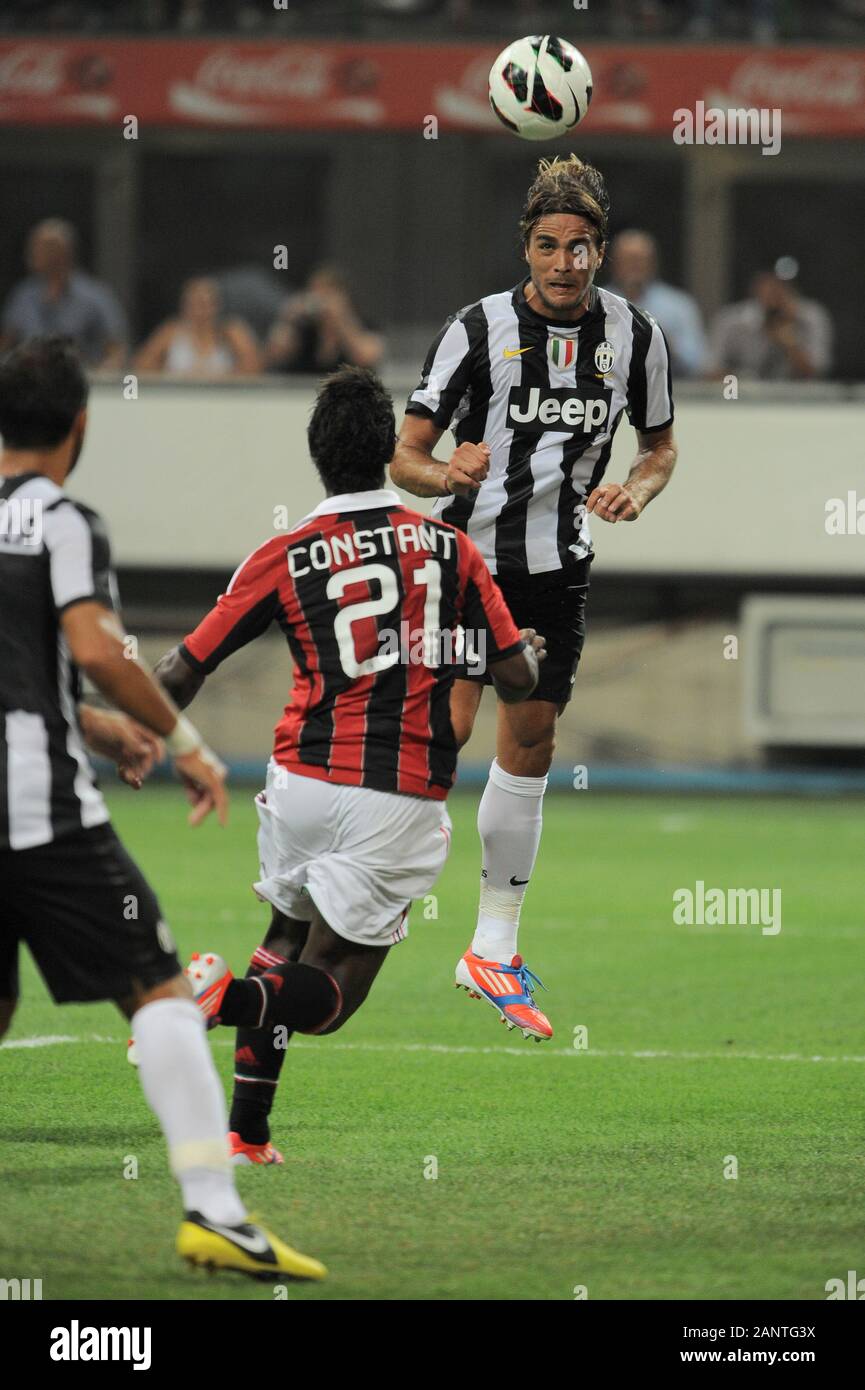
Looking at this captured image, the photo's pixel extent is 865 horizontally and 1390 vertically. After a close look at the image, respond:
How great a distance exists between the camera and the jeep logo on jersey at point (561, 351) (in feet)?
22.9

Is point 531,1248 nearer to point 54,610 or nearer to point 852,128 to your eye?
point 54,610

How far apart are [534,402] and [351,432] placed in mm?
1678

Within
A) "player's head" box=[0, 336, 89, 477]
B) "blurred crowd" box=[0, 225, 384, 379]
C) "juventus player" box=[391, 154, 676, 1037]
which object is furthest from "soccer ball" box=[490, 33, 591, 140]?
"blurred crowd" box=[0, 225, 384, 379]

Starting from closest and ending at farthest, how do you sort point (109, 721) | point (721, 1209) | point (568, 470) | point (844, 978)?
point (109, 721) → point (721, 1209) → point (568, 470) → point (844, 978)

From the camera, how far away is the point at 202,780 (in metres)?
4.51

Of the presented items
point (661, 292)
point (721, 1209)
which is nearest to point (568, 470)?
point (721, 1209)

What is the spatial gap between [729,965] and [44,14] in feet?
41.7

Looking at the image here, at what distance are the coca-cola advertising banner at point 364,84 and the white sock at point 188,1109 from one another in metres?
15.2

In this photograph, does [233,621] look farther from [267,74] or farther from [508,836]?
[267,74]

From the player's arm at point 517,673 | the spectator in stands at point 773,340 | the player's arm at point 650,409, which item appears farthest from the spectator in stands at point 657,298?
the player's arm at point 517,673

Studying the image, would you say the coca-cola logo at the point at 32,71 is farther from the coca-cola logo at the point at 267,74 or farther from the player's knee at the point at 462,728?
the player's knee at the point at 462,728

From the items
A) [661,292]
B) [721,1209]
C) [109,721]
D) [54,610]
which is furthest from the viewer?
[661,292]

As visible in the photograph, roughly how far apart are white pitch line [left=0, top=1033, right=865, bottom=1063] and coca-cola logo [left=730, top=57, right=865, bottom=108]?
12711 millimetres

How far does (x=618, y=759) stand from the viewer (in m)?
18.7
